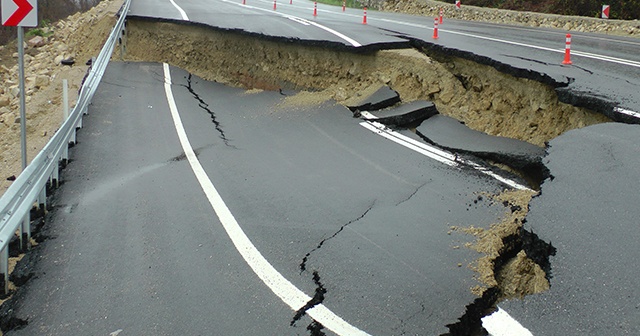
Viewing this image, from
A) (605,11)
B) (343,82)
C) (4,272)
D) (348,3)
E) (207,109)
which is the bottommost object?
(4,272)

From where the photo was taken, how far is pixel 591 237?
4.42m

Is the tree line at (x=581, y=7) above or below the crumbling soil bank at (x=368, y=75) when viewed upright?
above

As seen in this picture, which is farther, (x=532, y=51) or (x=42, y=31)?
(x=42, y=31)

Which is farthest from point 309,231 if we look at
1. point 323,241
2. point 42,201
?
point 42,201

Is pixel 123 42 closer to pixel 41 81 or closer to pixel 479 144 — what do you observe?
pixel 41 81

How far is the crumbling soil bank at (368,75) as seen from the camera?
7898 millimetres

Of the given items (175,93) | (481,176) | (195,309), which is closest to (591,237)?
(481,176)

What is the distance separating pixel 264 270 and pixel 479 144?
13.2 feet

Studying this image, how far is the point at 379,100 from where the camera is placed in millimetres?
9461

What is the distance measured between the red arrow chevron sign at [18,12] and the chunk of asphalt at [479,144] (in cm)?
555

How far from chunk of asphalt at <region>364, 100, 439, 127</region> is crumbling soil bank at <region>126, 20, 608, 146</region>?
0.86 feet

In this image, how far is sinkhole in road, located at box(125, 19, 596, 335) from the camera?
4.51m

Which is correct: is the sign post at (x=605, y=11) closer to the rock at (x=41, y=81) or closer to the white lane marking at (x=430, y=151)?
the white lane marking at (x=430, y=151)

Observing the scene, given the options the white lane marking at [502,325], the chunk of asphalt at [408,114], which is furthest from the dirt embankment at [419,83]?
the white lane marking at [502,325]
